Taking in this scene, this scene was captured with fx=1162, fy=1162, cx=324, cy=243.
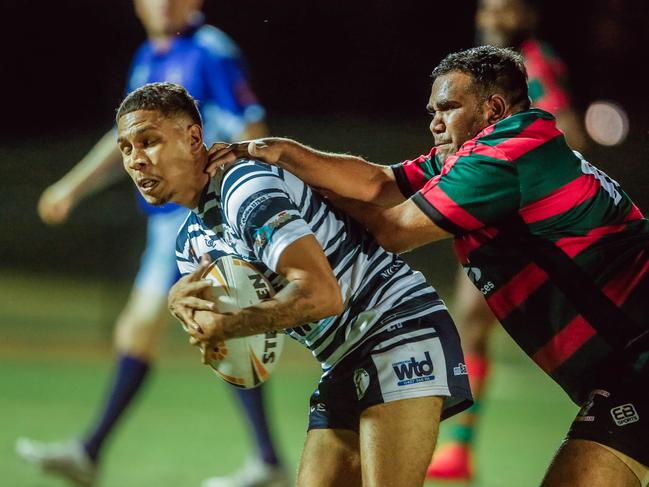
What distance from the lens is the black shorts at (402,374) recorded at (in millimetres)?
3670

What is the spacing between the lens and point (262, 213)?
3375 millimetres

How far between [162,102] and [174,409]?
4467 millimetres

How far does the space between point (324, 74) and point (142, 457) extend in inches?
537

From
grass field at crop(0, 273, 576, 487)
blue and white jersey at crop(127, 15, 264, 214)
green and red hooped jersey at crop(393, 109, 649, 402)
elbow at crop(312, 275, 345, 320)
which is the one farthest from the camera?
blue and white jersey at crop(127, 15, 264, 214)

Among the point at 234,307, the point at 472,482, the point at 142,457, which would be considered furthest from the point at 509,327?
the point at 142,457

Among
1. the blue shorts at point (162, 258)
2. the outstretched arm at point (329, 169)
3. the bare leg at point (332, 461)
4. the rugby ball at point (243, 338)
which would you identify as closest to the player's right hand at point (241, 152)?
the outstretched arm at point (329, 169)

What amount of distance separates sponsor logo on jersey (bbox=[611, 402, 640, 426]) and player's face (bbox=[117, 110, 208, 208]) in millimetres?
1486

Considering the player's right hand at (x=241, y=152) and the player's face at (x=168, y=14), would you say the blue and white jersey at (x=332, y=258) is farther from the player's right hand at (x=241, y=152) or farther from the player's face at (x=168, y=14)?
the player's face at (x=168, y=14)

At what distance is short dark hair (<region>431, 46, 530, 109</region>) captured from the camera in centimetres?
380

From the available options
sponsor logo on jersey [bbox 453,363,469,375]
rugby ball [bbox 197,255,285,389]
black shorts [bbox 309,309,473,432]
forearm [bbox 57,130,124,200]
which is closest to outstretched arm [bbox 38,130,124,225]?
forearm [bbox 57,130,124,200]

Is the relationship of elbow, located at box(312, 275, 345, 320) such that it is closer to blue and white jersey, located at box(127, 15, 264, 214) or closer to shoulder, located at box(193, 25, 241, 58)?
blue and white jersey, located at box(127, 15, 264, 214)

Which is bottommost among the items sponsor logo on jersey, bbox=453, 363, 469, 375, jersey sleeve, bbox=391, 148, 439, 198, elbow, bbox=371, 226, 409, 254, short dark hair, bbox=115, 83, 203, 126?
sponsor logo on jersey, bbox=453, 363, 469, 375

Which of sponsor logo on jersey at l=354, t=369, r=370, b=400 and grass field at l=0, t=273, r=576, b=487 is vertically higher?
sponsor logo on jersey at l=354, t=369, r=370, b=400

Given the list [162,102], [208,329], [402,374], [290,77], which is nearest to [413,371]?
[402,374]
